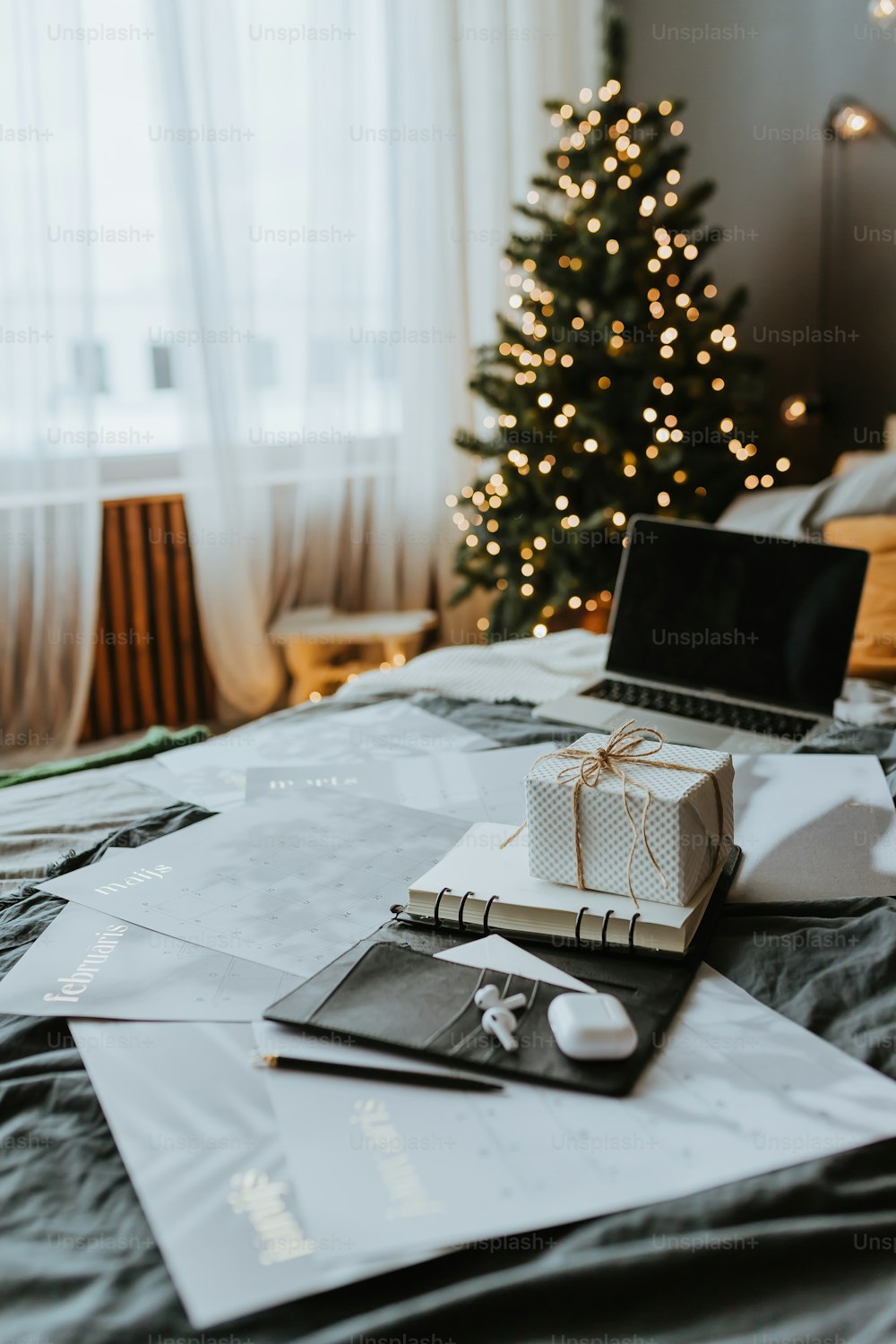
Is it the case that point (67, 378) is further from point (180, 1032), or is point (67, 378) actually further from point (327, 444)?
point (180, 1032)

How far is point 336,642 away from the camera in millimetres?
3088

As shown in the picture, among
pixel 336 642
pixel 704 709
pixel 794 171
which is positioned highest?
pixel 794 171

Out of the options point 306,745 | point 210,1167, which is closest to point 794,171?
point 306,745

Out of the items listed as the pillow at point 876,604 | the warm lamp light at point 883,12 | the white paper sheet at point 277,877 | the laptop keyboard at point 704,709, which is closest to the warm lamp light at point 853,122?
the warm lamp light at point 883,12

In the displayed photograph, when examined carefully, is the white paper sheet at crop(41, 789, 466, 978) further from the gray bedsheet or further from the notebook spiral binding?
the gray bedsheet

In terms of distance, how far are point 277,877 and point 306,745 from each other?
1.52ft

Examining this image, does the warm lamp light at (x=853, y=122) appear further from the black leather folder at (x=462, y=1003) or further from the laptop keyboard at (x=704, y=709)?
the black leather folder at (x=462, y=1003)

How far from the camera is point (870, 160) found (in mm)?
2785

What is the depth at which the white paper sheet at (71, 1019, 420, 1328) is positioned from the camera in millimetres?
593

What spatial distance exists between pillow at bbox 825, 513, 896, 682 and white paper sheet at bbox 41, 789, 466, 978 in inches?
37.5

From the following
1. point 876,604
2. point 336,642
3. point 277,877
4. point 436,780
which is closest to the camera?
point 277,877

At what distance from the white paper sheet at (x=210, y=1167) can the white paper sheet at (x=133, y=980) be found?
0.05 ft

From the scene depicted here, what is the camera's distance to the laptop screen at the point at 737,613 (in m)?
1.59

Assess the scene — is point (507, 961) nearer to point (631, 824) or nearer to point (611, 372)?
point (631, 824)
